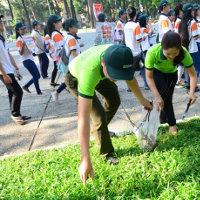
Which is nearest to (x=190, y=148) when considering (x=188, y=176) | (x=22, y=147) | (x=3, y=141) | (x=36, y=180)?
(x=188, y=176)

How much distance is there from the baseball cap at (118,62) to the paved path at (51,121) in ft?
6.05

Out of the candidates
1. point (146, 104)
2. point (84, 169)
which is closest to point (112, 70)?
point (84, 169)

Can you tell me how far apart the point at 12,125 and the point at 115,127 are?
1945 mm

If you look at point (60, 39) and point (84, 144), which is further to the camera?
point (60, 39)

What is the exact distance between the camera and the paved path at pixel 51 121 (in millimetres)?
3260

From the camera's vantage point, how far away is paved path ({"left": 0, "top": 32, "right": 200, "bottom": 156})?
10.7 feet

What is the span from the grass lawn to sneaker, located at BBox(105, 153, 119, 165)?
0.06m

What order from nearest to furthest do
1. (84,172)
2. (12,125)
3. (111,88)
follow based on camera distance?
(84,172)
(111,88)
(12,125)

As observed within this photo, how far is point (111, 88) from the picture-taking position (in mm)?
2432

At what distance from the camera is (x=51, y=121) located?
3939 mm

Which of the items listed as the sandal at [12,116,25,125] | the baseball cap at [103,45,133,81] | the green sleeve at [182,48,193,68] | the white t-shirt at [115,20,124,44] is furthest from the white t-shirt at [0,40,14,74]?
the white t-shirt at [115,20,124,44]

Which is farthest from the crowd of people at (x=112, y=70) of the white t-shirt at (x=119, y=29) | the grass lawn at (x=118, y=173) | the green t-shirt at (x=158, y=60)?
the white t-shirt at (x=119, y=29)

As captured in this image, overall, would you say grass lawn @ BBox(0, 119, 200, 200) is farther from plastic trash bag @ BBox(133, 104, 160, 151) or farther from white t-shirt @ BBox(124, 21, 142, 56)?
white t-shirt @ BBox(124, 21, 142, 56)

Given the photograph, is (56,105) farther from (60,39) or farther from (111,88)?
(111,88)
